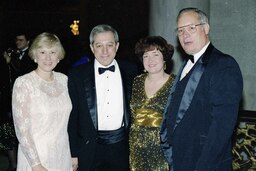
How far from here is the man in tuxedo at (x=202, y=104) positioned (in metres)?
2.67

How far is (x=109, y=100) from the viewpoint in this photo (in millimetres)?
3902

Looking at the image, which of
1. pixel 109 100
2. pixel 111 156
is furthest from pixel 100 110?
pixel 111 156

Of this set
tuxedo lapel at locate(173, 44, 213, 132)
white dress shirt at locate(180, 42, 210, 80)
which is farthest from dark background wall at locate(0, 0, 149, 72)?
tuxedo lapel at locate(173, 44, 213, 132)

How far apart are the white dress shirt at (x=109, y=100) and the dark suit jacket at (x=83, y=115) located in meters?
0.07

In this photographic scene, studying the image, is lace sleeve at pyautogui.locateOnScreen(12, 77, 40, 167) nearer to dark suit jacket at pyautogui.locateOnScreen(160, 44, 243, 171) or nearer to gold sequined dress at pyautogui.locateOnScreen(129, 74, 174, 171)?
gold sequined dress at pyautogui.locateOnScreen(129, 74, 174, 171)

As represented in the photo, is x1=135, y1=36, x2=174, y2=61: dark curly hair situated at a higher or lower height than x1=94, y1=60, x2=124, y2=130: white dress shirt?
higher

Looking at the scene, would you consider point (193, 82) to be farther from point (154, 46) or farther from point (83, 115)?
point (83, 115)

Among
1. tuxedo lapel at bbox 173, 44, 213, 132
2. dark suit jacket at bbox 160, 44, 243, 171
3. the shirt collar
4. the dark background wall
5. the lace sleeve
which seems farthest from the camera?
the dark background wall

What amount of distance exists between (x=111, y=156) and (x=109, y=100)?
24.2 inches

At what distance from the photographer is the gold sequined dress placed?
376cm

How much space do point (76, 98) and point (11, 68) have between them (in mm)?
3212

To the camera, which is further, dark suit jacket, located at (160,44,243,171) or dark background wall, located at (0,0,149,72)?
dark background wall, located at (0,0,149,72)

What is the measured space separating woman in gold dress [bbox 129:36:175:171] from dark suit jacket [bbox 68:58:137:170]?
0.57 ft

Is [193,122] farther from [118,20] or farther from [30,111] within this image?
[118,20]
